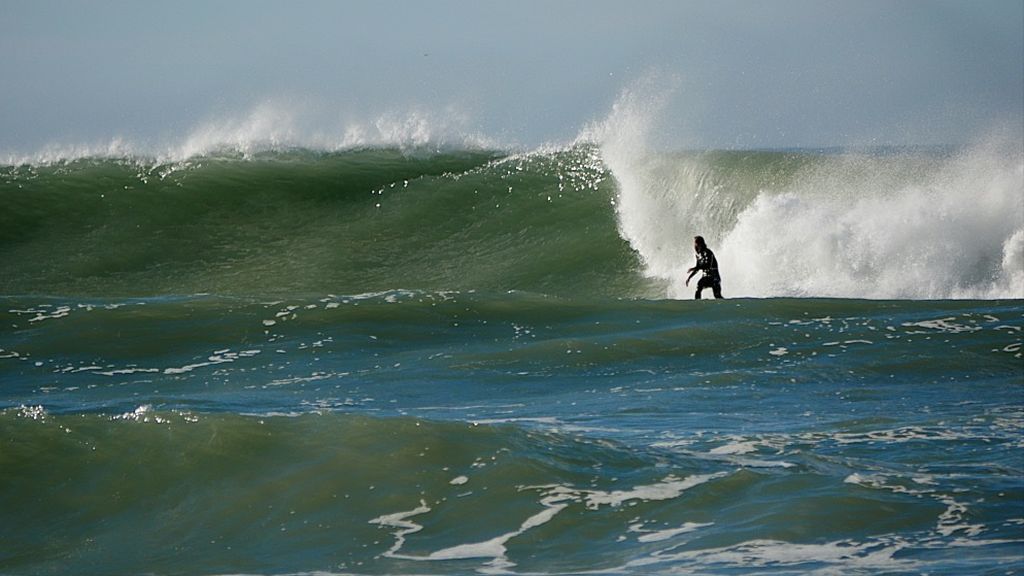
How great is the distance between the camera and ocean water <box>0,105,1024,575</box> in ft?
22.4

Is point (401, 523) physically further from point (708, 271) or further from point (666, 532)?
point (708, 271)

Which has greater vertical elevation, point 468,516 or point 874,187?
point 874,187

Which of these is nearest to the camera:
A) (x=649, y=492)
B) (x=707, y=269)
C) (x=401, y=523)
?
(x=401, y=523)

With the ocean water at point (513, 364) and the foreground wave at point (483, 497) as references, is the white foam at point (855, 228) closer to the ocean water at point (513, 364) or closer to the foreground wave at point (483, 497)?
the ocean water at point (513, 364)

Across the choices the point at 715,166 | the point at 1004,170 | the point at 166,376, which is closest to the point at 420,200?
the point at 715,166

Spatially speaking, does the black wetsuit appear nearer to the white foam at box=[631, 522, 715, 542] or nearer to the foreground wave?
the foreground wave

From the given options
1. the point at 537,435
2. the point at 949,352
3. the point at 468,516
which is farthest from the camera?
the point at 949,352

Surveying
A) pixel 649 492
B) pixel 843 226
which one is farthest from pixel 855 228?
pixel 649 492

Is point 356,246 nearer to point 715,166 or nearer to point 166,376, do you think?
point 715,166

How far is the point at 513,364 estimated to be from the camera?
1212cm

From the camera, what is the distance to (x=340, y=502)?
24.3ft

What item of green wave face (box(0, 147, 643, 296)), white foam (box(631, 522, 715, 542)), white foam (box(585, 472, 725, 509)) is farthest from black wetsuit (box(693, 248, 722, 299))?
white foam (box(631, 522, 715, 542))

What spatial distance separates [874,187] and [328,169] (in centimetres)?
1052

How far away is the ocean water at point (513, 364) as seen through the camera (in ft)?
22.4
